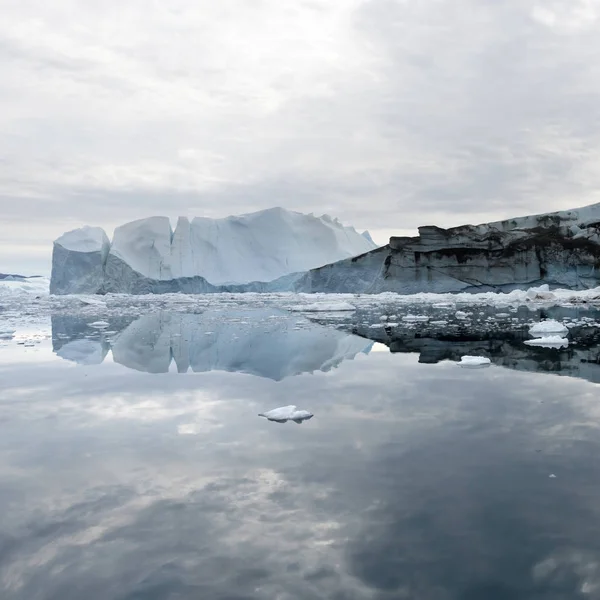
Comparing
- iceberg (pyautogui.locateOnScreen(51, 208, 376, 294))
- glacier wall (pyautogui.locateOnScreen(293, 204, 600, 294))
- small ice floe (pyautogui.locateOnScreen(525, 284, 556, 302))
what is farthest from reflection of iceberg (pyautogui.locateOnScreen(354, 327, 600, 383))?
iceberg (pyautogui.locateOnScreen(51, 208, 376, 294))

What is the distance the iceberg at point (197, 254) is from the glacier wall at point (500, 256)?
12453 mm

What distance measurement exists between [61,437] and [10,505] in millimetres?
1029

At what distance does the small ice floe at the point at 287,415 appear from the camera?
360 cm

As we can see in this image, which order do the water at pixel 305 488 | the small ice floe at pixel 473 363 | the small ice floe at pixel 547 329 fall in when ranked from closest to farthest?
1. the water at pixel 305 488
2. the small ice floe at pixel 473 363
3. the small ice floe at pixel 547 329

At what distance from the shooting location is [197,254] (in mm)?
39094

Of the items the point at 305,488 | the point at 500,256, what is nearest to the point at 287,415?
the point at 305,488

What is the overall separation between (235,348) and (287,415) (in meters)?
4.09

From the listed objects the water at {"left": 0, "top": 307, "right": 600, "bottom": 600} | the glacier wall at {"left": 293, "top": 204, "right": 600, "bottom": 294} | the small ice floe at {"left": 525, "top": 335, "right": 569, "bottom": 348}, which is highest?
the glacier wall at {"left": 293, "top": 204, "right": 600, "bottom": 294}

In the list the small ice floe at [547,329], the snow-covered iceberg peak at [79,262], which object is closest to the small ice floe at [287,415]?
the small ice floe at [547,329]

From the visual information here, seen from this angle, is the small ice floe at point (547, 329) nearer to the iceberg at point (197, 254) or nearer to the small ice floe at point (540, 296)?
the small ice floe at point (540, 296)

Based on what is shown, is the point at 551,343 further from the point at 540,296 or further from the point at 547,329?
the point at 540,296

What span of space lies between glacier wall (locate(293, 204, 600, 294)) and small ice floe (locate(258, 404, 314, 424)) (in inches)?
968

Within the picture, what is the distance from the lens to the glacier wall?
→ 82.9ft

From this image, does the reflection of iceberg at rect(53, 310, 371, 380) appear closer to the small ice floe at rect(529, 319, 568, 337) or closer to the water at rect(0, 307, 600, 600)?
the water at rect(0, 307, 600, 600)
